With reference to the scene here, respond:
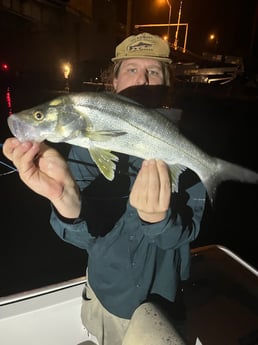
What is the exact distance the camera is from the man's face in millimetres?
2471

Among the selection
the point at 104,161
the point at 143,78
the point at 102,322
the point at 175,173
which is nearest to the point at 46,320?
the point at 102,322

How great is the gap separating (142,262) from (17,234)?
15.0 ft

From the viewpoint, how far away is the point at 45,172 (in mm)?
2014

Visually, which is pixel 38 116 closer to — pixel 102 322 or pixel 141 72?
pixel 141 72

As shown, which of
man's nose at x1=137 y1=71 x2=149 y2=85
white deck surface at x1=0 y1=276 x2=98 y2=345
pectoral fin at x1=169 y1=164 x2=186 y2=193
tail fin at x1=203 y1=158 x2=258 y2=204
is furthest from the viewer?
white deck surface at x1=0 y1=276 x2=98 y2=345

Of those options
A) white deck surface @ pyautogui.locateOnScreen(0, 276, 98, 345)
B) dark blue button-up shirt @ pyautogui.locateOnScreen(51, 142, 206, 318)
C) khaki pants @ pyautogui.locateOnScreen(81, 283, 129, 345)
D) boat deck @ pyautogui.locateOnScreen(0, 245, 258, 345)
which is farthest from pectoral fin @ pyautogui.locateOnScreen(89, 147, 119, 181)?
white deck surface @ pyautogui.locateOnScreen(0, 276, 98, 345)

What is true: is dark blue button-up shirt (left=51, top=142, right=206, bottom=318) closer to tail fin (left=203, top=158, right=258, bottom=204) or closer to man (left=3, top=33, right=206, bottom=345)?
man (left=3, top=33, right=206, bottom=345)

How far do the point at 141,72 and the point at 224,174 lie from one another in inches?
38.3

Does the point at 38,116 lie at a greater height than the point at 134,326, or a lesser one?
→ greater

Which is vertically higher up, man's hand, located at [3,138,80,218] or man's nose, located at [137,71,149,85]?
man's nose, located at [137,71,149,85]

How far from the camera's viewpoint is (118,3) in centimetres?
4469

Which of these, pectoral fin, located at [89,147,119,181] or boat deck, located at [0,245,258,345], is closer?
pectoral fin, located at [89,147,119,181]

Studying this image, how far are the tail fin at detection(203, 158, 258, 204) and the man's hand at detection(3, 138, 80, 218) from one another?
918mm

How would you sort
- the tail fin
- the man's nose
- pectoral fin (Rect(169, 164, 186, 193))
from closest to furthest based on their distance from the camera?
pectoral fin (Rect(169, 164, 186, 193)), the tail fin, the man's nose
